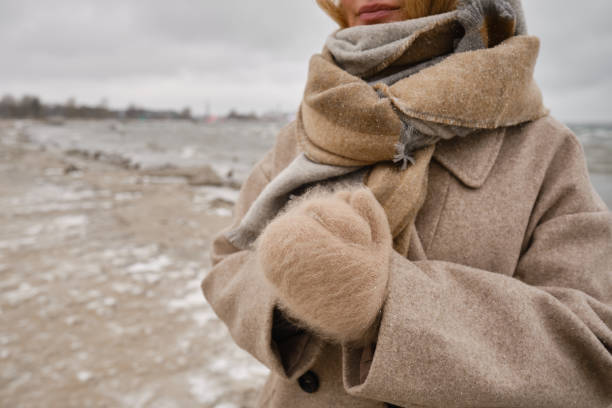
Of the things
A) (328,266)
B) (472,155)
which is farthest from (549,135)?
(328,266)

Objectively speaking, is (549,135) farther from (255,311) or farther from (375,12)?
(255,311)

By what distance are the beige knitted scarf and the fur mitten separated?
0.72ft

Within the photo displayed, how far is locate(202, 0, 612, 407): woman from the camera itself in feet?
2.34

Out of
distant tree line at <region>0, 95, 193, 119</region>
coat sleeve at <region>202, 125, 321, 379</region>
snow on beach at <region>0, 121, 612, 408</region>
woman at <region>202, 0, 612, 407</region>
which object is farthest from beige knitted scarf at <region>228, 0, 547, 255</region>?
distant tree line at <region>0, 95, 193, 119</region>

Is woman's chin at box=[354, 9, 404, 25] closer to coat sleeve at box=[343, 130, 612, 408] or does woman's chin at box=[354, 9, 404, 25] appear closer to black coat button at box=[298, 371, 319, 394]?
coat sleeve at box=[343, 130, 612, 408]

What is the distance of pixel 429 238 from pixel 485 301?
9.5 inches

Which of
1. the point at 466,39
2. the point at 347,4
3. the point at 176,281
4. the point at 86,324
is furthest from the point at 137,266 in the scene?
the point at 466,39

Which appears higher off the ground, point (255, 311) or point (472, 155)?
point (472, 155)

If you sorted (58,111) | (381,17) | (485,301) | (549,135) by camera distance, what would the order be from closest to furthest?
(485,301) < (549,135) < (381,17) < (58,111)

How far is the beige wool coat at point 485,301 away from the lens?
2.37ft

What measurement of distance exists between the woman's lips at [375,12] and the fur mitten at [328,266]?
2.20 feet

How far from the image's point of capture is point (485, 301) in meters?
0.78

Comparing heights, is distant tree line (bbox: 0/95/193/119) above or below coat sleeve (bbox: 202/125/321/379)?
below

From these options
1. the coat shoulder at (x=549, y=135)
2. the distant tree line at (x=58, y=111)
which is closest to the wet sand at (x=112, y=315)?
the coat shoulder at (x=549, y=135)
